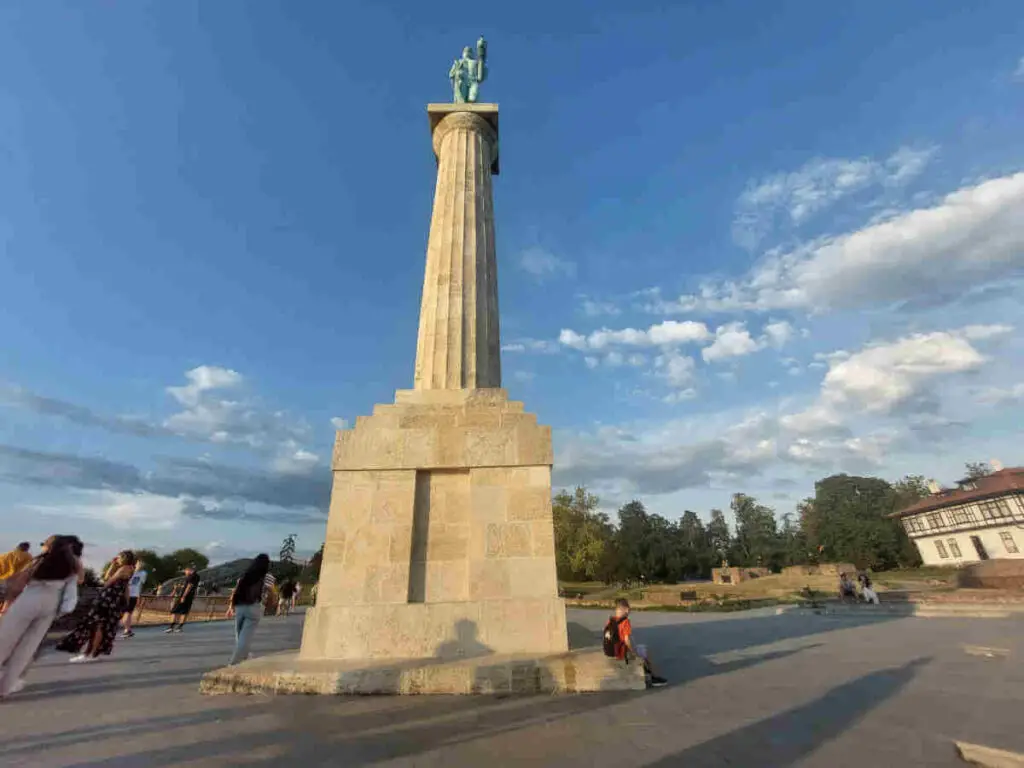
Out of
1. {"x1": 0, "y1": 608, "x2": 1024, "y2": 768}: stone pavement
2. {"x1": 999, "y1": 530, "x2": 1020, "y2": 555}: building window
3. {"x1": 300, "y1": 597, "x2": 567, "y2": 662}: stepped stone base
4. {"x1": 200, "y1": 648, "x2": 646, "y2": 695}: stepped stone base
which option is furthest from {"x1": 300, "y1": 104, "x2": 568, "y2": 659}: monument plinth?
{"x1": 999, "y1": 530, "x2": 1020, "y2": 555}: building window

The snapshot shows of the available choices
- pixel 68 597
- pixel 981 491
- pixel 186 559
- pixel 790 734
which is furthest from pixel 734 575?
pixel 186 559

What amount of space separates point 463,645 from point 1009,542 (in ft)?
231

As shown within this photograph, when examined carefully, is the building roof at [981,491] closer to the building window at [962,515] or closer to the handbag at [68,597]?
the building window at [962,515]

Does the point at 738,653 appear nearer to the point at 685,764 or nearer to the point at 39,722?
the point at 685,764

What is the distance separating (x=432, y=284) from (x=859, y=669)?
36.4ft

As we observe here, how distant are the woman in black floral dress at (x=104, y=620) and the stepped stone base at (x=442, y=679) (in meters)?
3.67

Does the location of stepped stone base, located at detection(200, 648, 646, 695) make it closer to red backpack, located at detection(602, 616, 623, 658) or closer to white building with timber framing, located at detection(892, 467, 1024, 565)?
red backpack, located at detection(602, 616, 623, 658)

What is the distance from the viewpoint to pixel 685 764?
3.95 metres

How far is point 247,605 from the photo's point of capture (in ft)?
26.1

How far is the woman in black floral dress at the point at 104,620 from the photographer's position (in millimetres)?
8617

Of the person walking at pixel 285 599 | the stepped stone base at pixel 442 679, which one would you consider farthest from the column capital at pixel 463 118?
the person walking at pixel 285 599

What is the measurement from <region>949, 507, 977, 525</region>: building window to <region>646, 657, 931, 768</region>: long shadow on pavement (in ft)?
231

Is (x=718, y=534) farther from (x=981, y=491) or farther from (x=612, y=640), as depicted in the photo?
(x=612, y=640)

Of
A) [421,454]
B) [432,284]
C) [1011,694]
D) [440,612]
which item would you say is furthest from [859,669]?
[432,284]
